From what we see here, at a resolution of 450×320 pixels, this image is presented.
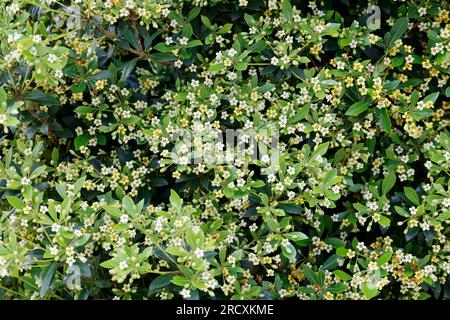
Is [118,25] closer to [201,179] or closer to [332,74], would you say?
[201,179]

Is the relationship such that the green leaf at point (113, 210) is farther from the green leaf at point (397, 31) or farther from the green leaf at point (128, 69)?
the green leaf at point (397, 31)

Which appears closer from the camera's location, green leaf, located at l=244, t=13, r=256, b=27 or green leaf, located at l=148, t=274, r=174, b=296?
green leaf, located at l=148, t=274, r=174, b=296

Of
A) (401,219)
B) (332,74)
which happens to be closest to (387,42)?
(332,74)

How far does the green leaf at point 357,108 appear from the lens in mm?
2561

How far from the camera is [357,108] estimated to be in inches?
101

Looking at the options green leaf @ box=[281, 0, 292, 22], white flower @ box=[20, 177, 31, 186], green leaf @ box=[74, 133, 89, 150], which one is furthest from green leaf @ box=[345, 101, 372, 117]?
white flower @ box=[20, 177, 31, 186]

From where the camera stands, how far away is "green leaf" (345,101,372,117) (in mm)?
2561

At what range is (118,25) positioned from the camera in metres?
2.59

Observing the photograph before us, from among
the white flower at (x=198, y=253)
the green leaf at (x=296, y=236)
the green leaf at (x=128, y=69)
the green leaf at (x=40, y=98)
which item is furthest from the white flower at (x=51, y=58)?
the green leaf at (x=296, y=236)

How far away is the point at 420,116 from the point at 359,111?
0.87 feet

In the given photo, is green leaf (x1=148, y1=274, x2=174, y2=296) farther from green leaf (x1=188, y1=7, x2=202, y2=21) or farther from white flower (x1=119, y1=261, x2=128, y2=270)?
green leaf (x1=188, y1=7, x2=202, y2=21)

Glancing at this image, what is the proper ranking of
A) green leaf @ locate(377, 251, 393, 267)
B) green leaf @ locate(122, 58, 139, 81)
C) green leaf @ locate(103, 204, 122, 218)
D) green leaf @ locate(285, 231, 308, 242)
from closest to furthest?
green leaf @ locate(103, 204, 122, 218) < green leaf @ locate(285, 231, 308, 242) < green leaf @ locate(377, 251, 393, 267) < green leaf @ locate(122, 58, 139, 81)

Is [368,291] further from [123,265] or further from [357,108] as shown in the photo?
[123,265]

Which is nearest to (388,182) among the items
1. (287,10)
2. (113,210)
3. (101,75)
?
(287,10)
